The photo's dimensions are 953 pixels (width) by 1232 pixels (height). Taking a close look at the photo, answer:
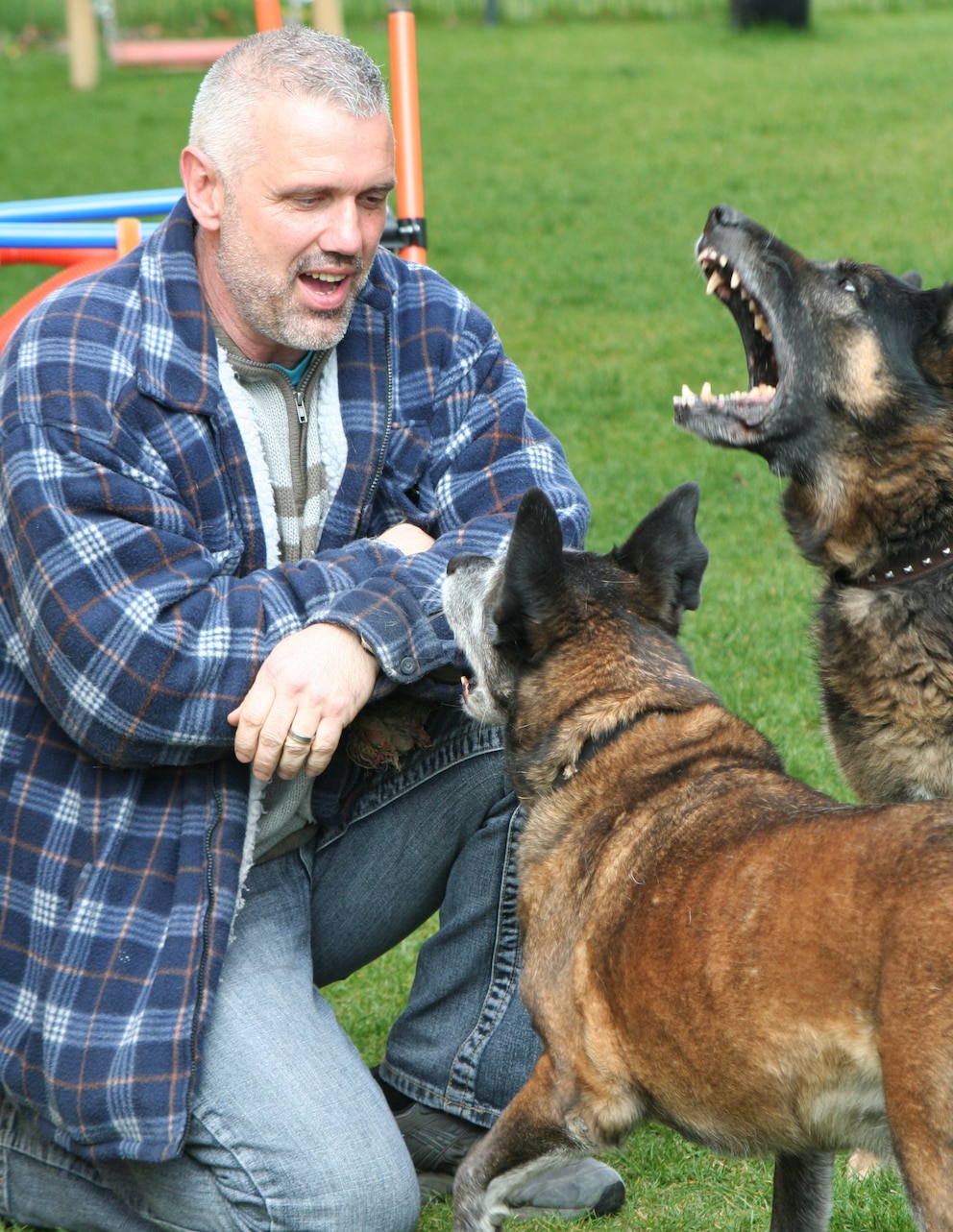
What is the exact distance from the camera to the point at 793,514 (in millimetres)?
3850

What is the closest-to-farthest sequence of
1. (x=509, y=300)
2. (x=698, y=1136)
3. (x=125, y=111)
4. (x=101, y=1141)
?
(x=698, y=1136) → (x=101, y=1141) → (x=509, y=300) → (x=125, y=111)

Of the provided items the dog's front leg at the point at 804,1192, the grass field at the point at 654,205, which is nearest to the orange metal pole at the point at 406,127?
the grass field at the point at 654,205

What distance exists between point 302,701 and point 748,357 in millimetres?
1883

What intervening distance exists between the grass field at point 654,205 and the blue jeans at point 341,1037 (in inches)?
13.2

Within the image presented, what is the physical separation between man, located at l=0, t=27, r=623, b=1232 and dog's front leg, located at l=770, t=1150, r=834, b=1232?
0.40m

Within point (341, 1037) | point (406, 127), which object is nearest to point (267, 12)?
point (406, 127)

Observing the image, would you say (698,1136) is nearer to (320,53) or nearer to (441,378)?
(441,378)

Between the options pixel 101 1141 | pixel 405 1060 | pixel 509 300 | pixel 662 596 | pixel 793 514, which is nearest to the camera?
pixel 101 1141

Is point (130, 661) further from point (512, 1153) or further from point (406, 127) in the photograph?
point (406, 127)

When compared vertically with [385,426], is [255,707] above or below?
below

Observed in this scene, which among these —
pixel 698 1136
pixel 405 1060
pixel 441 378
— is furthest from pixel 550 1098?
pixel 441 378

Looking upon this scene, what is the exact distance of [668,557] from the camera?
10.4 ft

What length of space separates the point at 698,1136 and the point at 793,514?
1728 mm

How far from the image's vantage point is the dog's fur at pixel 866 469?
11.5 feet
